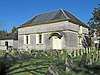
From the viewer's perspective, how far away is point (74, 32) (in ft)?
108

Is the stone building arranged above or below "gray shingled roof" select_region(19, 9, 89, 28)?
below

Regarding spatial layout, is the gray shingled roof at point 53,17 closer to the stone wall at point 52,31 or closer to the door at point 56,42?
the stone wall at point 52,31

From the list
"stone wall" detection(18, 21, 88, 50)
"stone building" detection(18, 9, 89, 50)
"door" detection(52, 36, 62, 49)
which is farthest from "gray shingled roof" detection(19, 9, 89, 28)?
"door" detection(52, 36, 62, 49)

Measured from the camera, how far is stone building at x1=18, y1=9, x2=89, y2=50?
31.2m

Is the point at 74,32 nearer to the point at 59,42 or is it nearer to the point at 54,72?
the point at 59,42

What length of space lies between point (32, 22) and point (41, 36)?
4.07m

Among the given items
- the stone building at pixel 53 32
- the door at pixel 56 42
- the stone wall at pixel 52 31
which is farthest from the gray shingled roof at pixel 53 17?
the door at pixel 56 42

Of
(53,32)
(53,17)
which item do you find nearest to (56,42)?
(53,32)

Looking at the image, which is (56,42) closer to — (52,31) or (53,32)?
(53,32)

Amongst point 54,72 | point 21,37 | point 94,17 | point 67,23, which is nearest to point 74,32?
point 67,23

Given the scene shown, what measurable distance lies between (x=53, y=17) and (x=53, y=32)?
317 centimetres

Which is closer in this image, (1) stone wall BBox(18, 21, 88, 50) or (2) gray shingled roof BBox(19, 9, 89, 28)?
(1) stone wall BBox(18, 21, 88, 50)

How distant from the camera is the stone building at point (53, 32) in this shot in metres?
31.2

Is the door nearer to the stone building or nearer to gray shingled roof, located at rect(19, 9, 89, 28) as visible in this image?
the stone building
